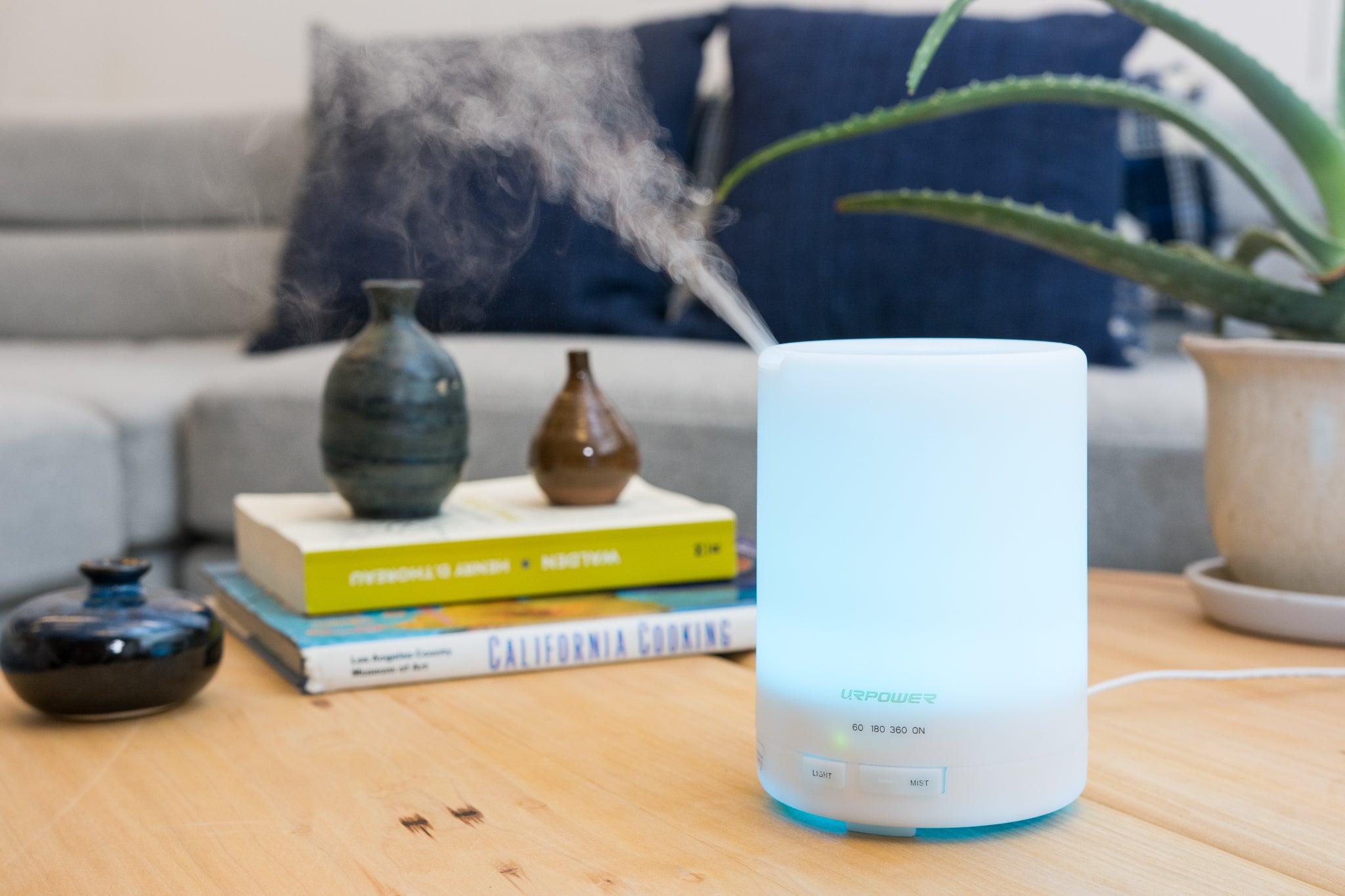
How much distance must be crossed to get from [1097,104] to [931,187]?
2.94 feet

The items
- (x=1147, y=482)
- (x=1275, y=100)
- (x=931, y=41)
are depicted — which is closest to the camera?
(x=931, y=41)

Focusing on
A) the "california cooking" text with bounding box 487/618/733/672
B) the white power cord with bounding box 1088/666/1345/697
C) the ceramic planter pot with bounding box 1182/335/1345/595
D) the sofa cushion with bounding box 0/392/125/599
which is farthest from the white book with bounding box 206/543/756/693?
the sofa cushion with bounding box 0/392/125/599

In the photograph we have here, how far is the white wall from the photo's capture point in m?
2.96

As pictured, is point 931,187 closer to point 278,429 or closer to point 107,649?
point 278,429

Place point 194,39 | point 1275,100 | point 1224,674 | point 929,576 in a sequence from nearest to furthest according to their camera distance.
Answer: point 929,576 < point 1224,674 < point 1275,100 < point 194,39

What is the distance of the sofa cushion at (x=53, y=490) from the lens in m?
1.48

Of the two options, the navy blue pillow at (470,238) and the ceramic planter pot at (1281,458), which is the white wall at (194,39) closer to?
the navy blue pillow at (470,238)

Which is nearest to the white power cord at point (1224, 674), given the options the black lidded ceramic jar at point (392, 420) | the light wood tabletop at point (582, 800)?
the light wood tabletop at point (582, 800)

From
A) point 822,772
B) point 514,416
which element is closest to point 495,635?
point 822,772

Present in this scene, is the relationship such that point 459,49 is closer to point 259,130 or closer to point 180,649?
point 259,130

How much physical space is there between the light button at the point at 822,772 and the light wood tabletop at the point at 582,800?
2 cm

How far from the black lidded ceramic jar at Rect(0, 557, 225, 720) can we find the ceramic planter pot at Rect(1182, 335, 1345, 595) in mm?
653

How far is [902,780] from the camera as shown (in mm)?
449

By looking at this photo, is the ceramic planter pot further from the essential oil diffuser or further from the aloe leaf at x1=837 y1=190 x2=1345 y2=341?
the essential oil diffuser
